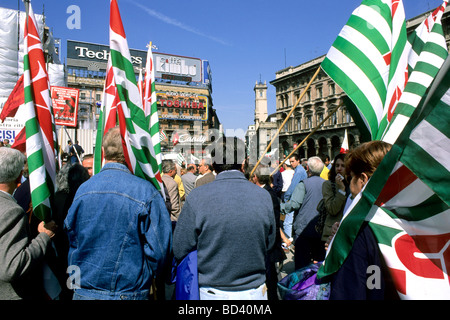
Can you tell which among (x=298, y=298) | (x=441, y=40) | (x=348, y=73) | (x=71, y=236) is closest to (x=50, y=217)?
(x=71, y=236)

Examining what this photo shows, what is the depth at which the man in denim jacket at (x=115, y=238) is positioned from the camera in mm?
1874

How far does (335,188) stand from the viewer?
3676mm

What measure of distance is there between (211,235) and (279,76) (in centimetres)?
5658

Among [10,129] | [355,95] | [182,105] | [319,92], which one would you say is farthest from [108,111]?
[182,105]

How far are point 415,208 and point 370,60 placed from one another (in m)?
2.25

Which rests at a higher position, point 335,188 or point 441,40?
point 441,40

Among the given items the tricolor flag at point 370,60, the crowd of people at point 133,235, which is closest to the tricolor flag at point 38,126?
the crowd of people at point 133,235

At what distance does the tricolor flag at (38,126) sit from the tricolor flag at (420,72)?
247 cm

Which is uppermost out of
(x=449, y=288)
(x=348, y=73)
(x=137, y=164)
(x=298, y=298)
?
(x=348, y=73)

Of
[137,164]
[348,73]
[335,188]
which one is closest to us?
[137,164]

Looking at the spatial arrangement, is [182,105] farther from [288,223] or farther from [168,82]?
[288,223]

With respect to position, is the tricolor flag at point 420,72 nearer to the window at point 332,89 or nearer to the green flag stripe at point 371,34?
the green flag stripe at point 371,34

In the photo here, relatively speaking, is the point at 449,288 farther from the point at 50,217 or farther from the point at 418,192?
the point at 50,217

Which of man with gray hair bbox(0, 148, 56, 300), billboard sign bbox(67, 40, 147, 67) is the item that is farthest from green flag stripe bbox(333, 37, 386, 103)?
billboard sign bbox(67, 40, 147, 67)
